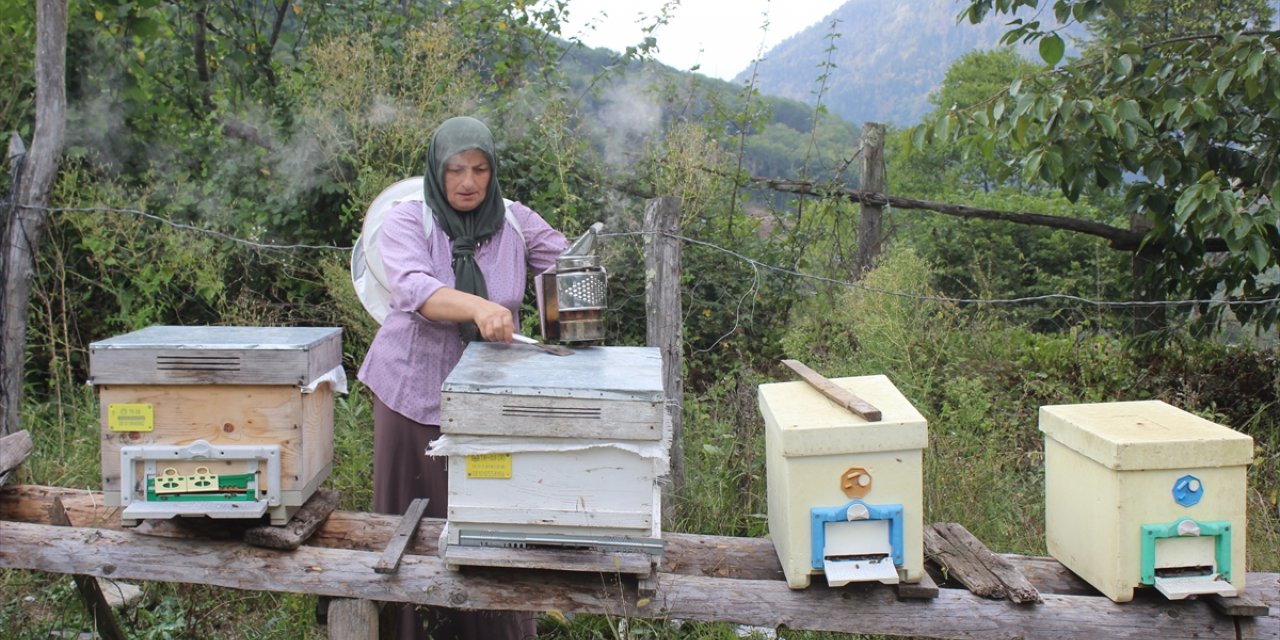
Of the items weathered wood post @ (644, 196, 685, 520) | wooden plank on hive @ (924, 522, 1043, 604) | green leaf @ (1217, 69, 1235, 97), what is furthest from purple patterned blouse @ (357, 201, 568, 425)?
green leaf @ (1217, 69, 1235, 97)

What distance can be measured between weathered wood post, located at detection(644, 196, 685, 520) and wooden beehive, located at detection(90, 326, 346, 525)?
1.74 metres

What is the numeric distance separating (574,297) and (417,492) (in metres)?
0.97

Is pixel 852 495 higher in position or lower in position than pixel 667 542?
higher

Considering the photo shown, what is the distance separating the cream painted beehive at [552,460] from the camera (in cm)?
242

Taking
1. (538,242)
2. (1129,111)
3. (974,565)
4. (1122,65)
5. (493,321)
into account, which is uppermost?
(1122,65)

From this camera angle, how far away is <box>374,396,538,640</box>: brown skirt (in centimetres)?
319

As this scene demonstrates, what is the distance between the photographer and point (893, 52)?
27000 millimetres

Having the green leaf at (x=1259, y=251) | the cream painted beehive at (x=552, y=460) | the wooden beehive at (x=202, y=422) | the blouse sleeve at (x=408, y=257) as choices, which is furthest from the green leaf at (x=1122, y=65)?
the wooden beehive at (x=202, y=422)

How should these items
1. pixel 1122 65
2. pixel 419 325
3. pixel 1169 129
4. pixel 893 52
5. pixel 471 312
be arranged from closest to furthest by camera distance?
pixel 471 312
pixel 419 325
pixel 1122 65
pixel 1169 129
pixel 893 52

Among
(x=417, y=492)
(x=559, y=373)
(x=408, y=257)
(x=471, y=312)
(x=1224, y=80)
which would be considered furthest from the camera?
(x=1224, y=80)

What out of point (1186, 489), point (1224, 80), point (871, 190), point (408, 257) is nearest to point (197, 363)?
point (408, 257)

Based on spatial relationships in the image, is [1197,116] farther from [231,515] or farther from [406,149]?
[231,515]

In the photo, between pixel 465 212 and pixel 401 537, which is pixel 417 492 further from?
pixel 465 212

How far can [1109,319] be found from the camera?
6.27 meters
